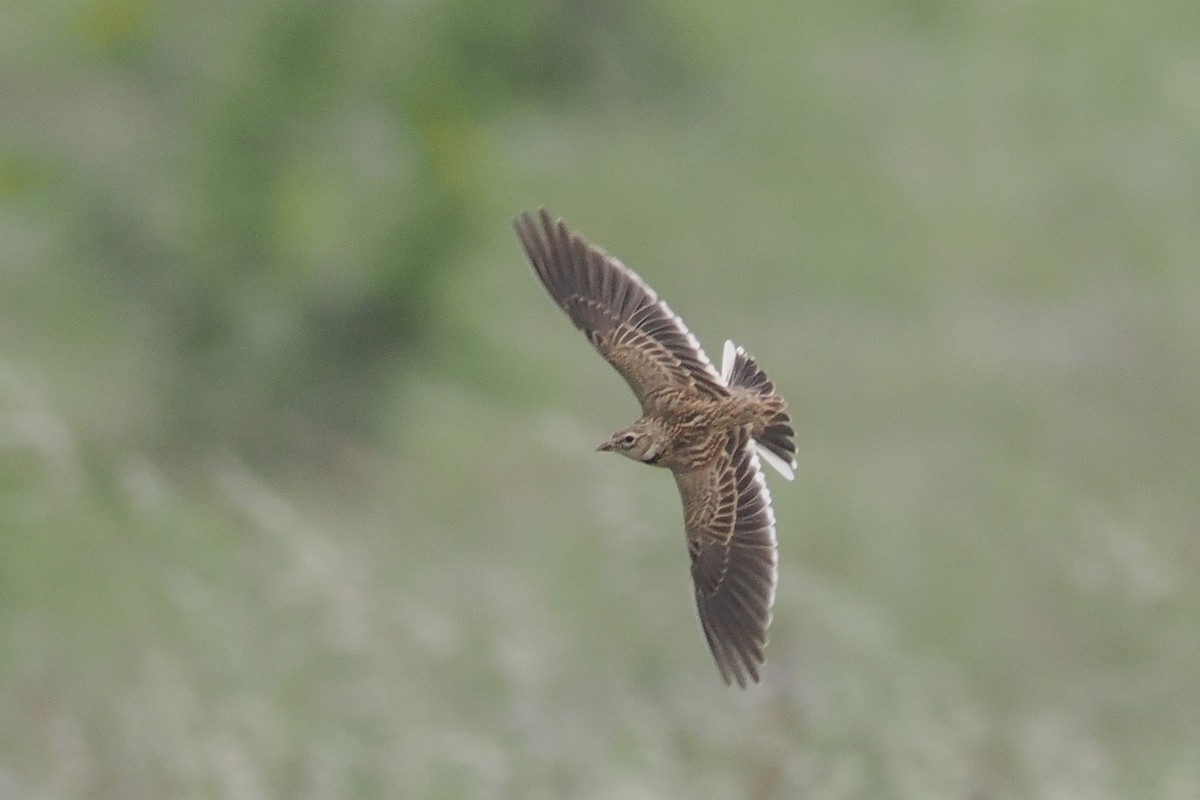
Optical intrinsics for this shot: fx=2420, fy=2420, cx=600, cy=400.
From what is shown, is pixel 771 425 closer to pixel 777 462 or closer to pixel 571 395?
pixel 777 462

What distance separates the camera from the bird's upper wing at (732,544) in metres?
6.11

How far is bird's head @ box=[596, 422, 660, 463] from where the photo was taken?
591 cm

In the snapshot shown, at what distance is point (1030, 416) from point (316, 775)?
18.4ft

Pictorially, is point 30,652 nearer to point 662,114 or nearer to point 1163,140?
point 1163,140

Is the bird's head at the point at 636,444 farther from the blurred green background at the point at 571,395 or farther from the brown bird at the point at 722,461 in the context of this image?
the blurred green background at the point at 571,395

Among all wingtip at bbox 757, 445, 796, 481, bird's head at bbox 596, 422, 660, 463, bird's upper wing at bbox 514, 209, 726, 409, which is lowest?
bird's head at bbox 596, 422, 660, 463

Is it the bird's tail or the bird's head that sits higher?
the bird's tail

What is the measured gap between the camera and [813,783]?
6.02 metres

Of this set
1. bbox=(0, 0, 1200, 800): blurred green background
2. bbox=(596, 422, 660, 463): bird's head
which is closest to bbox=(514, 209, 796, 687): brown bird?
bbox=(596, 422, 660, 463): bird's head

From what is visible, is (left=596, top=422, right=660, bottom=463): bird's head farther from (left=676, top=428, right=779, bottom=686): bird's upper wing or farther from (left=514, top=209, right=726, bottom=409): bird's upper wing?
(left=514, top=209, right=726, bottom=409): bird's upper wing

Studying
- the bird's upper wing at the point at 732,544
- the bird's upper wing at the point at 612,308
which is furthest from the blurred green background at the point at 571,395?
the bird's upper wing at the point at 612,308

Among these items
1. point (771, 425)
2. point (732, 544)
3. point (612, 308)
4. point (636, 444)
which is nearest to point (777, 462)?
point (771, 425)

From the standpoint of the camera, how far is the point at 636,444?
596 cm

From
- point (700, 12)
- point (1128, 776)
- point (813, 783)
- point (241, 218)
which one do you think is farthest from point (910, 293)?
point (813, 783)
